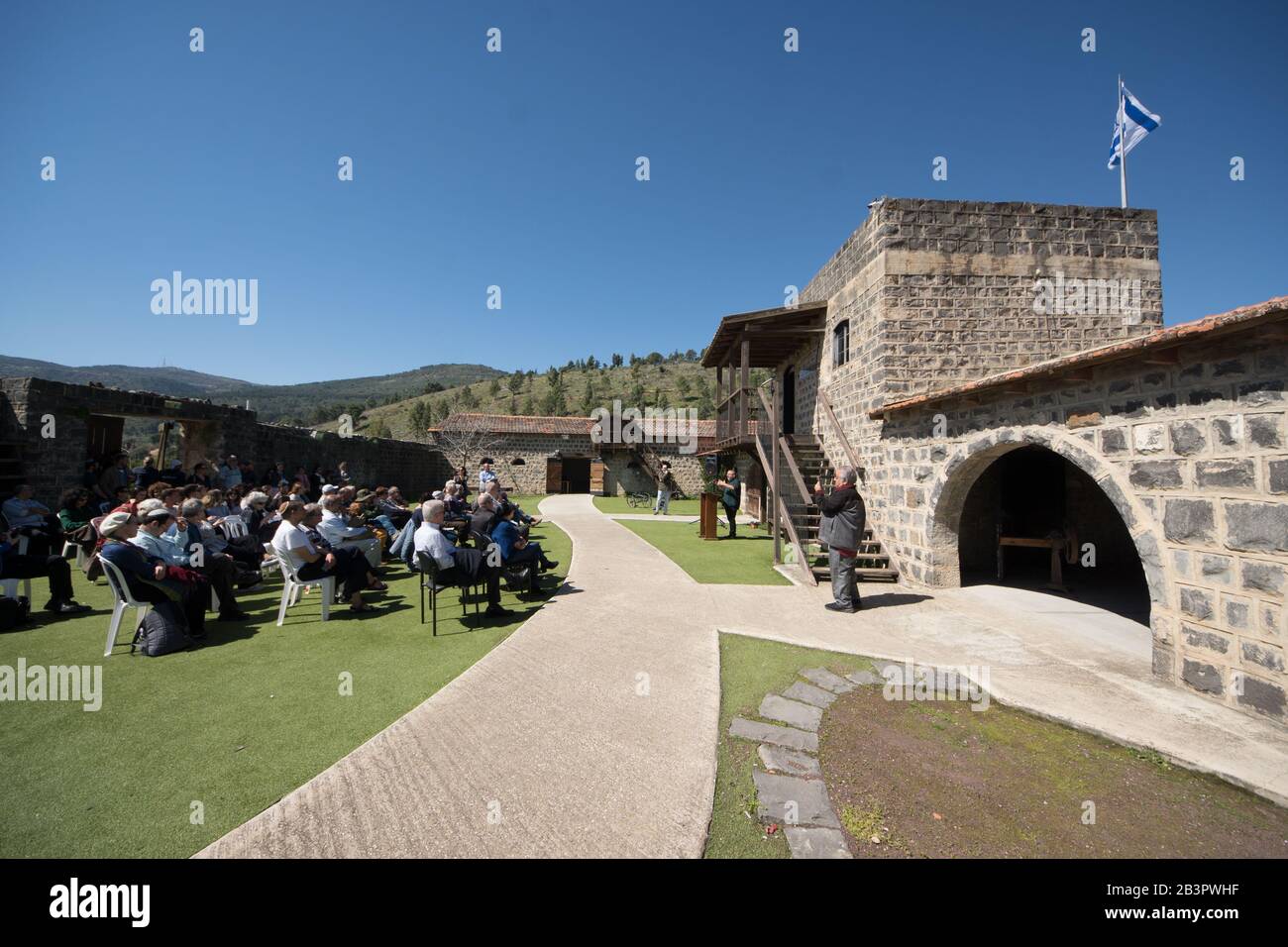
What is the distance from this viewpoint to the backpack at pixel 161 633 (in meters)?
4.53

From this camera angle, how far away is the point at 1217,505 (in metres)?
3.71

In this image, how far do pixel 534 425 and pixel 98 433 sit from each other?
18989 mm

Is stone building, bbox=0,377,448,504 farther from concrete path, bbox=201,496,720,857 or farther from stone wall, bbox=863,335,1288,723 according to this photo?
stone wall, bbox=863,335,1288,723

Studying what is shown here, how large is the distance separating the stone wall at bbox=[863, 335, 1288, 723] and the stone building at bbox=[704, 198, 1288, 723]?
0.04 ft

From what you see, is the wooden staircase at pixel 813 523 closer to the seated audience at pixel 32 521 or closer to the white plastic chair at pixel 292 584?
the white plastic chair at pixel 292 584

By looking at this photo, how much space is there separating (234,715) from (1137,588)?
10.9 meters

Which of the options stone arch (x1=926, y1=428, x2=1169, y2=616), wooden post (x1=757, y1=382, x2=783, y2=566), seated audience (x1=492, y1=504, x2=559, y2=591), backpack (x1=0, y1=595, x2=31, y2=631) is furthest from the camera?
wooden post (x1=757, y1=382, x2=783, y2=566)

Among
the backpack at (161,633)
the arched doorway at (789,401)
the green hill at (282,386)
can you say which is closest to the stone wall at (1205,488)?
the backpack at (161,633)

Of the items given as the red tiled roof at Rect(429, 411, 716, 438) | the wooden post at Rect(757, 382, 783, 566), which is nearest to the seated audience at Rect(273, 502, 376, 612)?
the wooden post at Rect(757, 382, 783, 566)

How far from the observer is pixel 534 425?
1140 inches

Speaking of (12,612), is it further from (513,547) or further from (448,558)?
(513,547)

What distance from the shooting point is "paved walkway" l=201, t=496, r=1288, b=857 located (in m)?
2.28

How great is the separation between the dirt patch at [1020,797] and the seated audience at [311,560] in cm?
534
